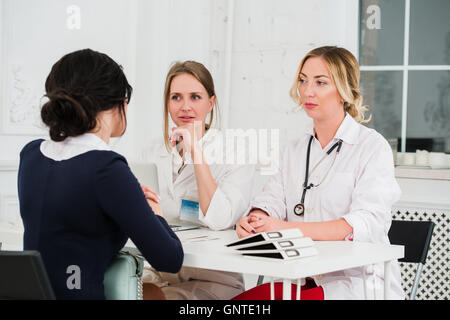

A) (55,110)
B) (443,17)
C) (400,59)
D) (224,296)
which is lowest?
(224,296)

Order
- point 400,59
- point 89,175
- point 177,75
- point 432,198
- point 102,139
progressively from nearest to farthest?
point 89,175 < point 102,139 < point 177,75 < point 432,198 < point 400,59

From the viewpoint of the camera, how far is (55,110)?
1419mm

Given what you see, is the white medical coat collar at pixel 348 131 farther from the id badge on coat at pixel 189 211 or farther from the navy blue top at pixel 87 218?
the navy blue top at pixel 87 218

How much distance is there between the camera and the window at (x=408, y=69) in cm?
365

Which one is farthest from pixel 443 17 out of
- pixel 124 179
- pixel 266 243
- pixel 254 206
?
pixel 124 179

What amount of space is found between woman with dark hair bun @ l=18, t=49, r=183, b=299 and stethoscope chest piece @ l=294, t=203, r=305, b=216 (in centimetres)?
79

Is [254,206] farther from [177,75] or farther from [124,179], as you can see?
[124,179]

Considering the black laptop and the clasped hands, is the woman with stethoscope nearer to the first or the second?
the clasped hands

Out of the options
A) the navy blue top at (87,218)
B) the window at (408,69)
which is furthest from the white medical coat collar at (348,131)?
the window at (408,69)

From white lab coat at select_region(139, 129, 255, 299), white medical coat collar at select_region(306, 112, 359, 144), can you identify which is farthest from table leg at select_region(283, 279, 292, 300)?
white medical coat collar at select_region(306, 112, 359, 144)

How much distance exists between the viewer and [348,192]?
2111 mm

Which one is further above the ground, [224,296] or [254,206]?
[254,206]

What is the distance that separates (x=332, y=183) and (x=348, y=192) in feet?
0.21

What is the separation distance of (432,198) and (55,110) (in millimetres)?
2639
